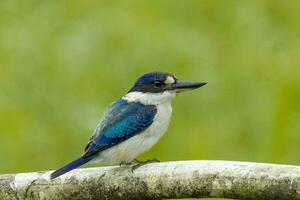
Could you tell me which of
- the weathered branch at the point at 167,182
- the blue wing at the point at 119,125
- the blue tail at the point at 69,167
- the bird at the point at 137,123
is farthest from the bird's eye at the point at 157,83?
the weathered branch at the point at 167,182

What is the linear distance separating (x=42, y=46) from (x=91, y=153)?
273cm

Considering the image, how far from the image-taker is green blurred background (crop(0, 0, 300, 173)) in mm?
8172

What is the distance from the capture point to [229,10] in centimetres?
990

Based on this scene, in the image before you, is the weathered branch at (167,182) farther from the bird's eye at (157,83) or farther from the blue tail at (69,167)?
the bird's eye at (157,83)

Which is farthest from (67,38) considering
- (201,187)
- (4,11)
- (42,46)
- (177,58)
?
(201,187)

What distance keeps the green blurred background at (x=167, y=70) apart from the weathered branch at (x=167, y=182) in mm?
1778

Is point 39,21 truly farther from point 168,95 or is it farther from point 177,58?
point 168,95

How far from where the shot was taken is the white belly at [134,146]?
275 inches

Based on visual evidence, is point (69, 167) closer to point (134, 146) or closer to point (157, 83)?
point (134, 146)

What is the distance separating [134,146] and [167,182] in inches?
48.5

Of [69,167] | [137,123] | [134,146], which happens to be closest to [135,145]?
[134,146]

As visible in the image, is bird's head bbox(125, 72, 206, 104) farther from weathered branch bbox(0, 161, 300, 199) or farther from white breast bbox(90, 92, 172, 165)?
weathered branch bbox(0, 161, 300, 199)

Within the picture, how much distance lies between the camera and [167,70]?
29.1ft

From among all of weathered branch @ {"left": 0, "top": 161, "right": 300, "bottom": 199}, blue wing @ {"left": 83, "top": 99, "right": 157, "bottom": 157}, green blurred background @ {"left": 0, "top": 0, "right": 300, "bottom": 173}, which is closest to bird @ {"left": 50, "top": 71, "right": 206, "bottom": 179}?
blue wing @ {"left": 83, "top": 99, "right": 157, "bottom": 157}
